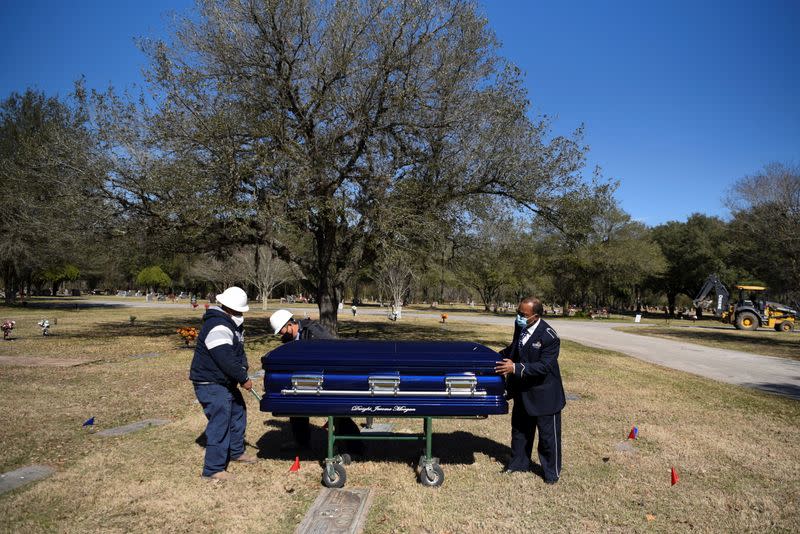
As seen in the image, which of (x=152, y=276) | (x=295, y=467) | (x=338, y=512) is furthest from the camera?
(x=152, y=276)

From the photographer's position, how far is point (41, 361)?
40.4 ft

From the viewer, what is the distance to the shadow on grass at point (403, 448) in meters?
5.91

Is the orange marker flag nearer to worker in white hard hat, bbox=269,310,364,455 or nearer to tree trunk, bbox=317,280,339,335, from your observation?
worker in white hard hat, bbox=269,310,364,455

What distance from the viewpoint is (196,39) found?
51.7ft

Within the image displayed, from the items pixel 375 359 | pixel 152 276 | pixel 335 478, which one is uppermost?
pixel 152 276

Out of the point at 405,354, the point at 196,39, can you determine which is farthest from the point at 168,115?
the point at 405,354

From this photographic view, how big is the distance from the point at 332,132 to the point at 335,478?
41.4ft

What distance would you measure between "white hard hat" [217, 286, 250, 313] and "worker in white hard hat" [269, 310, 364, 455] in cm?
48

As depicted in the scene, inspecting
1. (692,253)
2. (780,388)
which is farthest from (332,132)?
(692,253)

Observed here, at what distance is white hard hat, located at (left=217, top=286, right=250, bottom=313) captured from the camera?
17.3ft

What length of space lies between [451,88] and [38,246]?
1122 inches

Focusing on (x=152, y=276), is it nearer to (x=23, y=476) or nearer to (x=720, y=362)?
(x=720, y=362)

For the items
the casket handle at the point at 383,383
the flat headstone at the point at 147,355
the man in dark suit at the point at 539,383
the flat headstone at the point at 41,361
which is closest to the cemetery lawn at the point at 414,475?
the man in dark suit at the point at 539,383

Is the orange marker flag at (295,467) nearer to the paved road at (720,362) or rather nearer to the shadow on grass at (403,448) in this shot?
the shadow on grass at (403,448)
